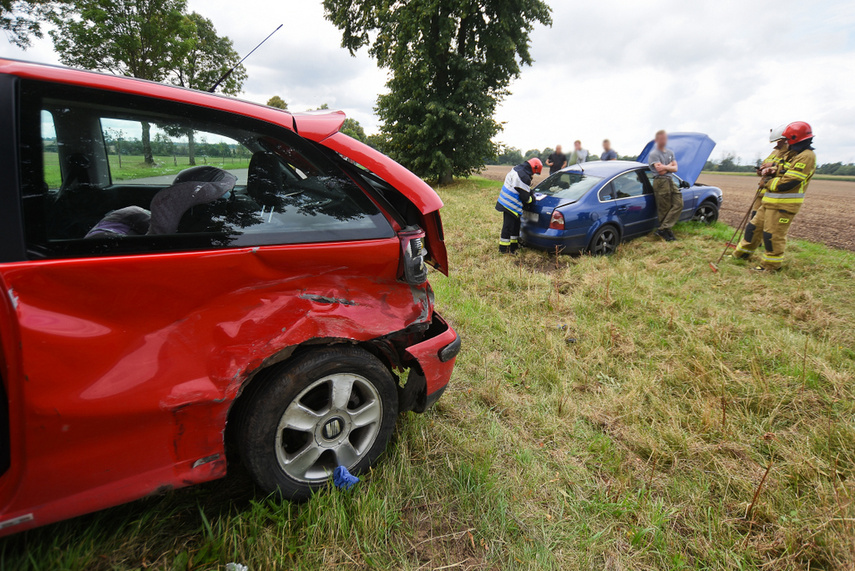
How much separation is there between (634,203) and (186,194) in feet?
22.3

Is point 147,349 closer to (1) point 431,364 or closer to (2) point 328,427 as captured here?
(2) point 328,427

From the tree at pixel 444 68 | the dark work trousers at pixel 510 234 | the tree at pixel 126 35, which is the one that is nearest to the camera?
the dark work trousers at pixel 510 234

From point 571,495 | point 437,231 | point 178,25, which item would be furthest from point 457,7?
point 571,495

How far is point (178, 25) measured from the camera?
50.3 ft

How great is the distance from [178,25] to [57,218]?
63.8 feet

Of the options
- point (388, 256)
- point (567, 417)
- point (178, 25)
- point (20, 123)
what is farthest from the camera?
point (178, 25)

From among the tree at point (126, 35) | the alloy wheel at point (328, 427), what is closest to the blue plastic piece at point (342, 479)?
the alloy wheel at point (328, 427)

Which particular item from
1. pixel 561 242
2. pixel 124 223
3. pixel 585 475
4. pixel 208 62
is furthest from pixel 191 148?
pixel 208 62

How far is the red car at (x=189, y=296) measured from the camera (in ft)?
3.83

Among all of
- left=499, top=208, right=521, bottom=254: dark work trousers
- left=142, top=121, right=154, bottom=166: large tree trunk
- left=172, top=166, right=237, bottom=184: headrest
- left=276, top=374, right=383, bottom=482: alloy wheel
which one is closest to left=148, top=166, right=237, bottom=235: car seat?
left=172, top=166, right=237, bottom=184: headrest

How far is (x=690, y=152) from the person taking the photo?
7.16m

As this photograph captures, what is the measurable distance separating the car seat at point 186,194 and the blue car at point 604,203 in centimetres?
520

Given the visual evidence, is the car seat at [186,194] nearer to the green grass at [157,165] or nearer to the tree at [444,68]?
the green grass at [157,165]

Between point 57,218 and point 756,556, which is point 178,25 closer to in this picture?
point 57,218
